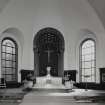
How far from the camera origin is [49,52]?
53.6ft

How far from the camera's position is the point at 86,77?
16312mm

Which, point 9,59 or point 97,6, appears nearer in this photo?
point 97,6

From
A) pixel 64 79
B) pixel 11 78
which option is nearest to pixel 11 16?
pixel 11 78

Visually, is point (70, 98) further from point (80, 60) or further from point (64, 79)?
point (80, 60)

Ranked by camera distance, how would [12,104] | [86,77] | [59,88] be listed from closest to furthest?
[12,104], [59,88], [86,77]

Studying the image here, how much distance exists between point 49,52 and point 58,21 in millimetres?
2087

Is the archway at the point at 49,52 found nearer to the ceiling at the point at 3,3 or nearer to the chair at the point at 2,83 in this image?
the chair at the point at 2,83

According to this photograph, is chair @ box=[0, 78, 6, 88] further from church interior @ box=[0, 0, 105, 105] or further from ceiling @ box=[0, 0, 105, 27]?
ceiling @ box=[0, 0, 105, 27]

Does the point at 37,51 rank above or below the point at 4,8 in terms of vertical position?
below

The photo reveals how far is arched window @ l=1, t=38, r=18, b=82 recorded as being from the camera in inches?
639

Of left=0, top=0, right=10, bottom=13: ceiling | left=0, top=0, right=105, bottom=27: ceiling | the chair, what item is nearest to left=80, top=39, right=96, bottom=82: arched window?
left=0, top=0, right=105, bottom=27: ceiling

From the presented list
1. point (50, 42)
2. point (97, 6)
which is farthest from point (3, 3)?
point (97, 6)

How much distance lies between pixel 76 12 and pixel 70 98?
7.78 m

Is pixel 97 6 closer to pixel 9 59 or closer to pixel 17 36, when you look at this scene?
pixel 17 36
